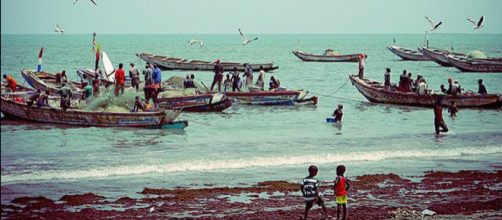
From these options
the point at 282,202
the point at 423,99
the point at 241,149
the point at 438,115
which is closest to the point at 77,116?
the point at 241,149

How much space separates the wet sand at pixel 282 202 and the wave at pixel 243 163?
2.10m

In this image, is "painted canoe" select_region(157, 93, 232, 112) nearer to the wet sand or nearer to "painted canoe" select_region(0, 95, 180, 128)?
"painted canoe" select_region(0, 95, 180, 128)

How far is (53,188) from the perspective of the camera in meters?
12.5

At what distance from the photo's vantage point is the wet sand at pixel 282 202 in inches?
389

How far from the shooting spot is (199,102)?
24141mm

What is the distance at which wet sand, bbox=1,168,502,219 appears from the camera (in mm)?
9883

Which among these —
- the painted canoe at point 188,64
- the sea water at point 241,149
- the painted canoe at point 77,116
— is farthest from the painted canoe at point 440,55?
the painted canoe at point 77,116

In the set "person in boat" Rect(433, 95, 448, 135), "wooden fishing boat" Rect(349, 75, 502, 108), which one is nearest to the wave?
"person in boat" Rect(433, 95, 448, 135)

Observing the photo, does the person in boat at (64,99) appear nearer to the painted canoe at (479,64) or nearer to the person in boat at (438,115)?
the person in boat at (438,115)

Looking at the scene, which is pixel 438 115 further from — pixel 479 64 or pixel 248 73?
pixel 479 64

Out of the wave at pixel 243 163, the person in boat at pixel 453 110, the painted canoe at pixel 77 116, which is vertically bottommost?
the wave at pixel 243 163

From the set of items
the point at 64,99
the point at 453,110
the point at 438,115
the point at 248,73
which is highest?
the point at 248,73

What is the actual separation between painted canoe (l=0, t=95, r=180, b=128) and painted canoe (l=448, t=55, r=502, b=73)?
23.8 meters

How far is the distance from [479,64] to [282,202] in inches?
1217
